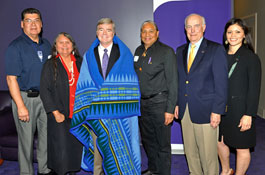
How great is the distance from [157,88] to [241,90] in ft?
→ 2.98

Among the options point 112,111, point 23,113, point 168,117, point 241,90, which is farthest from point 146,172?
point 23,113

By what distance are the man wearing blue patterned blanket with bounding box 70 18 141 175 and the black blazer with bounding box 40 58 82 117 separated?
213 millimetres

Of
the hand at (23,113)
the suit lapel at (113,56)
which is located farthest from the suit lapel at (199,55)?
the hand at (23,113)

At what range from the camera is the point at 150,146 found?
308 cm

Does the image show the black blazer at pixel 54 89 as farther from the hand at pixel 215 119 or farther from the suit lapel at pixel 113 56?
the hand at pixel 215 119

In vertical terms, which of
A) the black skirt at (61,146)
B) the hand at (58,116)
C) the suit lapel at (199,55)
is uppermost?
the suit lapel at (199,55)

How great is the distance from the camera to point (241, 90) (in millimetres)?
2561

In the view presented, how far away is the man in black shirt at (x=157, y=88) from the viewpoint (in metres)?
2.79

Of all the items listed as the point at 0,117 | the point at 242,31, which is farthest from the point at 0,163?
the point at 242,31

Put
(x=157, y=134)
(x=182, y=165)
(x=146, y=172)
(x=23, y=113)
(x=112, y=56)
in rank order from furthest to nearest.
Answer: (x=182, y=165) < (x=146, y=172) < (x=157, y=134) < (x=23, y=113) < (x=112, y=56)

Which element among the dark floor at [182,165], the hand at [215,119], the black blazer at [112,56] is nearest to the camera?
the hand at [215,119]

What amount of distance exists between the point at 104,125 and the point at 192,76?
1.08m

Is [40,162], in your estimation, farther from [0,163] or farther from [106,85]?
[106,85]

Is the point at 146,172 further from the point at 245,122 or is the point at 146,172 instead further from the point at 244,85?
the point at 244,85
